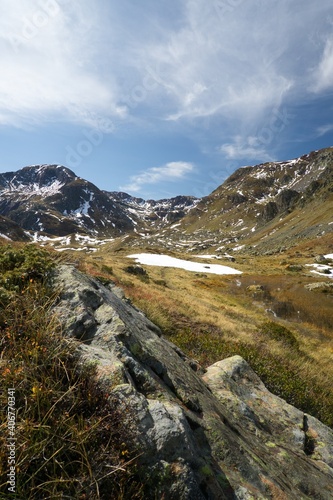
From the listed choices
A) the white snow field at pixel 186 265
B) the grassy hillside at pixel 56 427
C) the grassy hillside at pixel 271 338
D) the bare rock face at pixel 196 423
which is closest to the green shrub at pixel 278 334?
the grassy hillside at pixel 271 338

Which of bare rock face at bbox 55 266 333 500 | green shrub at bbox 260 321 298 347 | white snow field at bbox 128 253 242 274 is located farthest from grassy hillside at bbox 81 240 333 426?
white snow field at bbox 128 253 242 274

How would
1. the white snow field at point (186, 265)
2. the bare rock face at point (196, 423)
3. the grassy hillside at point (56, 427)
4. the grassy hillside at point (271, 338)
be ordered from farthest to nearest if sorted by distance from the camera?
the white snow field at point (186, 265) < the grassy hillside at point (271, 338) < the bare rock face at point (196, 423) < the grassy hillside at point (56, 427)

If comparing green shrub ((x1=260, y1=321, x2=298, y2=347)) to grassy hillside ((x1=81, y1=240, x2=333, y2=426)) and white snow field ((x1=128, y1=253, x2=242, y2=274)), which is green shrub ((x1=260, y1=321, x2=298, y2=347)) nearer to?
grassy hillside ((x1=81, y1=240, x2=333, y2=426))

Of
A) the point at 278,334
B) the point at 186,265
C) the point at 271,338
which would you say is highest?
the point at 186,265

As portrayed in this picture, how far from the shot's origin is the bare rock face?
11.9ft

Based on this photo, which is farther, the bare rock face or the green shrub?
the green shrub

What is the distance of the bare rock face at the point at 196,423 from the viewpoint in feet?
11.9

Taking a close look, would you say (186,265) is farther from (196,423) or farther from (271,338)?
(196,423)

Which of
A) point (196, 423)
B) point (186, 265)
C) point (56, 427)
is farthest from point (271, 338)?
point (186, 265)

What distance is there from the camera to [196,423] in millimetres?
4637

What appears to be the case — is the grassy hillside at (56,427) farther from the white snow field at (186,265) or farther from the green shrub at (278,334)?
the white snow field at (186,265)

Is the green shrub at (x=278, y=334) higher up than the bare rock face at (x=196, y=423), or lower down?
lower down

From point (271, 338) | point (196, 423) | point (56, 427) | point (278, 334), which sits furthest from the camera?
point (278, 334)

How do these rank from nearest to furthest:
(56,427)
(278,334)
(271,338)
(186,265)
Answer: (56,427), (271,338), (278,334), (186,265)
